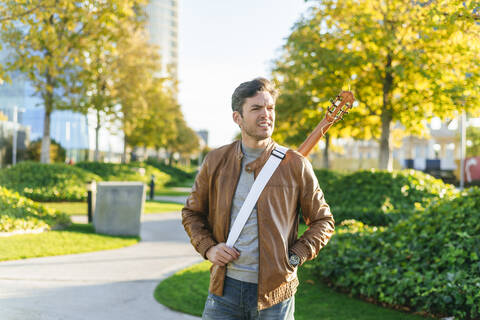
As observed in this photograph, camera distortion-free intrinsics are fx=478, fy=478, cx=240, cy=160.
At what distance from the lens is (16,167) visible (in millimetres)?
18516

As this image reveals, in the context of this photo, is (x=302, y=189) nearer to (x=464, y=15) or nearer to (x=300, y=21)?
(x=464, y=15)

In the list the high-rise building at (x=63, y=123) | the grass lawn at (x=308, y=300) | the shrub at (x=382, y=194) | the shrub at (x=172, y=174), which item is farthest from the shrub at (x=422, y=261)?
the shrub at (x=172, y=174)

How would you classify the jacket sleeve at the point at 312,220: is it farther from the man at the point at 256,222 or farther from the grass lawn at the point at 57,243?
the grass lawn at the point at 57,243

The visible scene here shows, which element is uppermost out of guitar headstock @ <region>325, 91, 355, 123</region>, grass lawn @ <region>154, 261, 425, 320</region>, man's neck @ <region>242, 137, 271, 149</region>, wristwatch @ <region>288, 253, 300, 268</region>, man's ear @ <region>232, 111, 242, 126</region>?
guitar headstock @ <region>325, 91, 355, 123</region>

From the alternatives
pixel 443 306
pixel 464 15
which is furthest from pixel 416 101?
pixel 443 306

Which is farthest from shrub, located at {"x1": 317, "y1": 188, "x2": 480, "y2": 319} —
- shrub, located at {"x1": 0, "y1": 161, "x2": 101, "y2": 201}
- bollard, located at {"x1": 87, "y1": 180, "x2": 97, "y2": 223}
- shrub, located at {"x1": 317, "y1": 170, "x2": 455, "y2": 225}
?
shrub, located at {"x1": 0, "y1": 161, "x2": 101, "y2": 201}

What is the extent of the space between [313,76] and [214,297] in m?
16.0

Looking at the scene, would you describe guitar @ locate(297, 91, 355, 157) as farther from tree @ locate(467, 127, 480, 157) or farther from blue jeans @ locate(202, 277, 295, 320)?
tree @ locate(467, 127, 480, 157)

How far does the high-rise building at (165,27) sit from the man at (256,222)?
11816 cm

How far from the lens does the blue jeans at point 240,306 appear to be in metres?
2.45

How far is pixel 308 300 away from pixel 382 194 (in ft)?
26.0

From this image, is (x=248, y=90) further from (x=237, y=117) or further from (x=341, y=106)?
(x=341, y=106)

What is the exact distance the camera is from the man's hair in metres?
2.50

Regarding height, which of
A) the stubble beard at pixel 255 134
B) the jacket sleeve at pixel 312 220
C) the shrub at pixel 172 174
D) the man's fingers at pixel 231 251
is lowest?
the shrub at pixel 172 174
